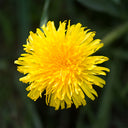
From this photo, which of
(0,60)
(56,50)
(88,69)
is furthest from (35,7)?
(88,69)

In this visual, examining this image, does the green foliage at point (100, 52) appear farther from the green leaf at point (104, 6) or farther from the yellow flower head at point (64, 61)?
the yellow flower head at point (64, 61)

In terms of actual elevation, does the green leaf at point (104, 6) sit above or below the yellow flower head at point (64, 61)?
above

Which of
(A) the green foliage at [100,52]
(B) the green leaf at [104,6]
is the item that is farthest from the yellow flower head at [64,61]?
(B) the green leaf at [104,6]

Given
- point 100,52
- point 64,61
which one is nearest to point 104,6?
point 100,52

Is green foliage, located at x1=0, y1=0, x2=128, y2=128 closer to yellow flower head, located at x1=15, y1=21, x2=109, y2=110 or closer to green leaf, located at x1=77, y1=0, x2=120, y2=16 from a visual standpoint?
green leaf, located at x1=77, y1=0, x2=120, y2=16

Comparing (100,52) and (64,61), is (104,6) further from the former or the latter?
(64,61)

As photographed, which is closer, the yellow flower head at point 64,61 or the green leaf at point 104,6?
the yellow flower head at point 64,61

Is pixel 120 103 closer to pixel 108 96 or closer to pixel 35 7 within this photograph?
pixel 108 96
